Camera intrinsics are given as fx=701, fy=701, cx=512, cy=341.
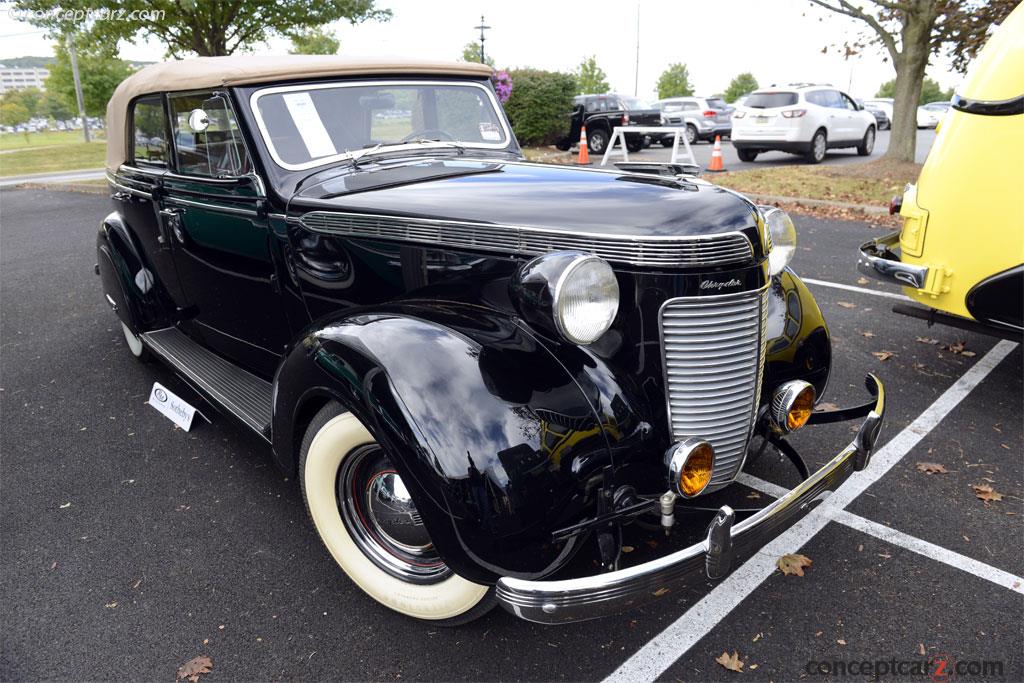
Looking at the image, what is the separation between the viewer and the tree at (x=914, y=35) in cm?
1011

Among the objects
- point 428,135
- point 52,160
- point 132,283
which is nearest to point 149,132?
point 132,283

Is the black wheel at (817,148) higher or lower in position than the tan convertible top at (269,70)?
lower

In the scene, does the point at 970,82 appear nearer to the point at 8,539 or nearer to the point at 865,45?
the point at 8,539

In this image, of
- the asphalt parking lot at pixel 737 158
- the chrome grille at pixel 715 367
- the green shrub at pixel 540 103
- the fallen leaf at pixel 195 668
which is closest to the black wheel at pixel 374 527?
the fallen leaf at pixel 195 668

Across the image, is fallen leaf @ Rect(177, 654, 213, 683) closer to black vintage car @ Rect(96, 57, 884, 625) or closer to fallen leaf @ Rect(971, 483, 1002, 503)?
black vintage car @ Rect(96, 57, 884, 625)

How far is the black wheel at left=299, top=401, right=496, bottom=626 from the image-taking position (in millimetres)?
2289

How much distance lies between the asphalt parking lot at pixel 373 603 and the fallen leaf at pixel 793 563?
3cm

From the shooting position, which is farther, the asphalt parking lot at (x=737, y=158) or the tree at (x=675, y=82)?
the tree at (x=675, y=82)

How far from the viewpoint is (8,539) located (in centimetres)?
296

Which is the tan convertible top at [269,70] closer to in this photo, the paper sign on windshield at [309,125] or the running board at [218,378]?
the paper sign on windshield at [309,125]

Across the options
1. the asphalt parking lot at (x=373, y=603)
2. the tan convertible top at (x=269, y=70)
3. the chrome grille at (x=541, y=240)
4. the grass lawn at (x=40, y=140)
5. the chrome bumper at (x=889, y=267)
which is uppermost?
the tan convertible top at (x=269, y=70)

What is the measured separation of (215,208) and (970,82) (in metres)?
4.16

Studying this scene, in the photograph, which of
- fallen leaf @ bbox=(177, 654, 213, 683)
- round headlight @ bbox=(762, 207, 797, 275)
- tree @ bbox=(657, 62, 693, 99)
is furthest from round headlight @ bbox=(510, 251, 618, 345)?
tree @ bbox=(657, 62, 693, 99)

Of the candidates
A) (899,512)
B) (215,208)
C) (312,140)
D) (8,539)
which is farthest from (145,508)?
(899,512)
